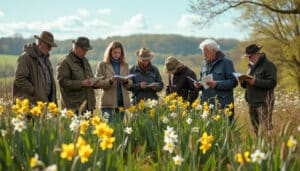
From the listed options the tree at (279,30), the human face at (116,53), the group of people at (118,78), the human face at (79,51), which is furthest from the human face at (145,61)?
the tree at (279,30)

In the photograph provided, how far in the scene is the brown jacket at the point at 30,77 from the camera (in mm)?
4977

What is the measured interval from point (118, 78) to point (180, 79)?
117 cm

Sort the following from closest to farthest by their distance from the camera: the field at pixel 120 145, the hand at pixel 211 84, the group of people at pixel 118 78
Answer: the field at pixel 120 145
the group of people at pixel 118 78
the hand at pixel 211 84

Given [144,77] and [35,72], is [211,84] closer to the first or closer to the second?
[144,77]

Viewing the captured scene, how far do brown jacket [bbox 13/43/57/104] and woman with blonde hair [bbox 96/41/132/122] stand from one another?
0.85 m

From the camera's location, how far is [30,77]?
5.07 meters

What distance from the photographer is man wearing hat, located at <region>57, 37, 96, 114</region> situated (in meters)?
5.38

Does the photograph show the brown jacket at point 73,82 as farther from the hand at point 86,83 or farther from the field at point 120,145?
the field at point 120,145

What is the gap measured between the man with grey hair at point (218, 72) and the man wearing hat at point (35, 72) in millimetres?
2035

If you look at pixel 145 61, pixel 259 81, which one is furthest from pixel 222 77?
pixel 145 61

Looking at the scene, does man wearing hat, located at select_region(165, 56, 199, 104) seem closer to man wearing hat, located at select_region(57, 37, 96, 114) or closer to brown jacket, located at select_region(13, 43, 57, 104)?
man wearing hat, located at select_region(57, 37, 96, 114)

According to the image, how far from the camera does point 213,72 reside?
18.7 feet

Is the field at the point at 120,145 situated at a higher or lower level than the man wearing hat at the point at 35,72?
lower

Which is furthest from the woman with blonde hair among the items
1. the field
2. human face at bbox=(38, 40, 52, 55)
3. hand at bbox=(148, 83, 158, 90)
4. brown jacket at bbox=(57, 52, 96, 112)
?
the field
